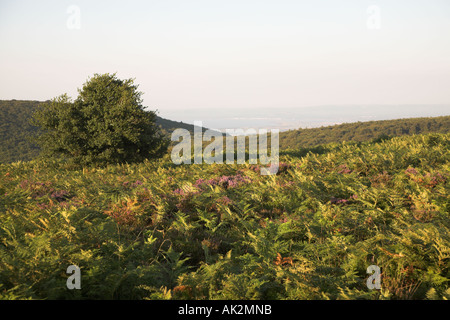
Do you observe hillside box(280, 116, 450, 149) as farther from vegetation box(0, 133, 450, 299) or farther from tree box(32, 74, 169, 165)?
vegetation box(0, 133, 450, 299)

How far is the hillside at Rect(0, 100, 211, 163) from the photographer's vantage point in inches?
2215

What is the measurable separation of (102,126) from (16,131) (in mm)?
59771

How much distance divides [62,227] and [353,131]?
67.9m

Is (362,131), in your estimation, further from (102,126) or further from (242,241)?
(242,241)

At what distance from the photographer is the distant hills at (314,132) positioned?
2296 inches

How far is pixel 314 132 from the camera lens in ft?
229

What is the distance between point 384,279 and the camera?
13.5 feet

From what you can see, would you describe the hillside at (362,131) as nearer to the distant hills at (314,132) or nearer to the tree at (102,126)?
the distant hills at (314,132)

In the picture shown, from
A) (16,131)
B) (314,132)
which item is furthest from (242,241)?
(16,131)

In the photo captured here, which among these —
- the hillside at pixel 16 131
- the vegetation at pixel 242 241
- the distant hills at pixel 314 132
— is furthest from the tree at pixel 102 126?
the distant hills at pixel 314 132

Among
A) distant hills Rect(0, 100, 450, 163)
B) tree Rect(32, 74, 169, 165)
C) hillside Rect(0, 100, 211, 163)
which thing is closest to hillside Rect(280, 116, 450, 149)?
distant hills Rect(0, 100, 450, 163)
